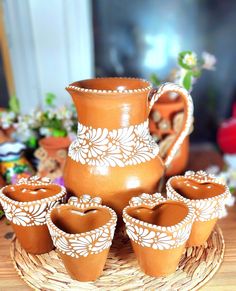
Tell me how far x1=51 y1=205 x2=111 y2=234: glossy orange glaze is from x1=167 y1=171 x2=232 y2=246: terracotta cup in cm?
11

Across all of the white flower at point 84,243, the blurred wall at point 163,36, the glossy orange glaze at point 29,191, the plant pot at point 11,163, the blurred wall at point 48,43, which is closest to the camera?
the white flower at point 84,243

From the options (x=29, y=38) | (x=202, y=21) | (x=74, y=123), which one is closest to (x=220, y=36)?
(x=202, y=21)

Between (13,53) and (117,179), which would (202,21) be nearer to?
(13,53)

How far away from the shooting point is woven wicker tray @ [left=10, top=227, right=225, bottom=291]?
47cm

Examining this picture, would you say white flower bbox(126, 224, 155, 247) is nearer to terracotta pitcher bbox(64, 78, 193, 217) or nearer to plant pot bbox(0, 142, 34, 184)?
terracotta pitcher bbox(64, 78, 193, 217)

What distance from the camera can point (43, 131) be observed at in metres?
0.79

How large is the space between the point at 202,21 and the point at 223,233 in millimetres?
967

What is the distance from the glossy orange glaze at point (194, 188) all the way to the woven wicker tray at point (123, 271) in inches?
3.3

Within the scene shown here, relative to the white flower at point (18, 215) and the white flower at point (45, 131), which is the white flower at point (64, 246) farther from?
the white flower at point (45, 131)

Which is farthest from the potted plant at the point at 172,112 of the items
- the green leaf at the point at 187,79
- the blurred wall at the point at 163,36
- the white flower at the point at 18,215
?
the blurred wall at the point at 163,36

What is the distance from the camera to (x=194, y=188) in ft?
1.80

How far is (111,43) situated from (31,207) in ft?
3.26

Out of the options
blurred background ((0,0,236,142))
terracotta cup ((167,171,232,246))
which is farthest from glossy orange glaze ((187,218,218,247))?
blurred background ((0,0,236,142))

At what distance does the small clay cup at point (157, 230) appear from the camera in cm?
43
